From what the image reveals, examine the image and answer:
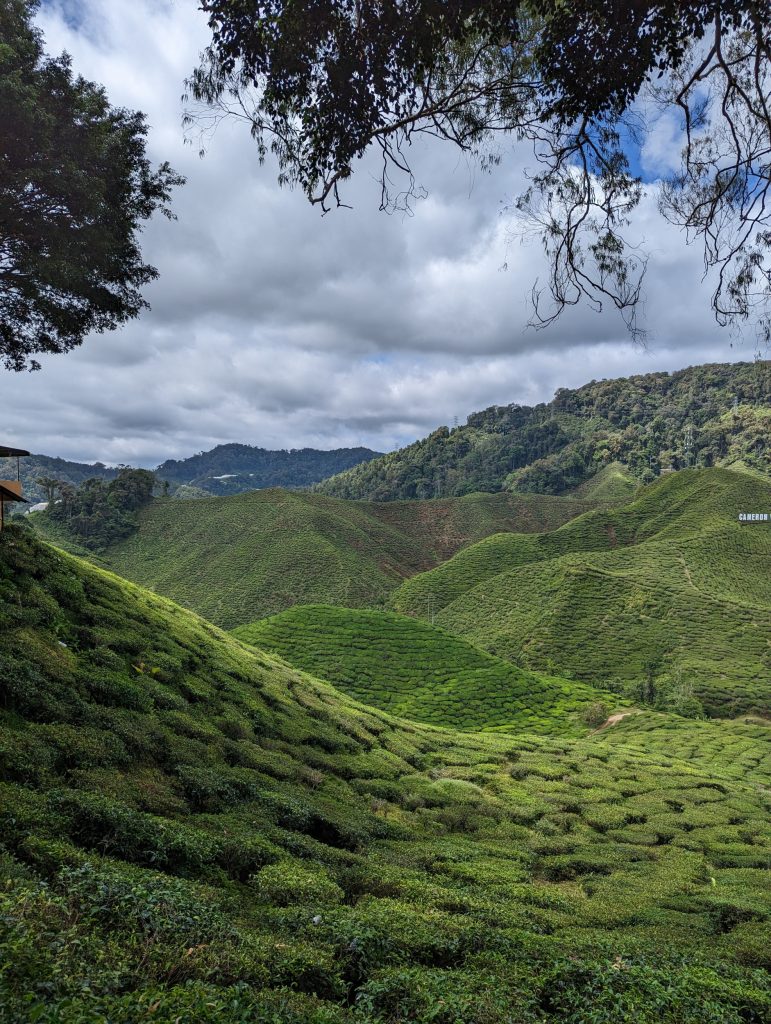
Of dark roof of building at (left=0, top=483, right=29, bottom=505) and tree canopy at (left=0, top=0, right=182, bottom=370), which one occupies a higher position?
tree canopy at (left=0, top=0, right=182, bottom=370)

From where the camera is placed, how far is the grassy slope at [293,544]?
290 feet

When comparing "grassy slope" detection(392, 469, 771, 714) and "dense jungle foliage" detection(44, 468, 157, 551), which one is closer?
"grassy slope" detection(392, 469, 771, 714)

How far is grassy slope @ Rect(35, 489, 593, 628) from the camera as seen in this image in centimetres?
8825

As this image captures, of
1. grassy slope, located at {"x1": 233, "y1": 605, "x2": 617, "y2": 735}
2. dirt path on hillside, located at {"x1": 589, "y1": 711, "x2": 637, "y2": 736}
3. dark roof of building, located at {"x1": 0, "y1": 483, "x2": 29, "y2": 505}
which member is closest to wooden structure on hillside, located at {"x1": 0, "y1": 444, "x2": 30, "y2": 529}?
dark roof of building, located at {"x1": 0, "y1": 483, "x2": 29, "y2": 505}

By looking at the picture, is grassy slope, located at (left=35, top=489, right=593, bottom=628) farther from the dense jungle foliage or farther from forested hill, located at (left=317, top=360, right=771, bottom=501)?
forested hill, located at (left=317, top=360, right=771, bottom=501)

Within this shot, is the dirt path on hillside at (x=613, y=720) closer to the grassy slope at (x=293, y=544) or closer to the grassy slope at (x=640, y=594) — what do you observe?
the grassy slope at (x=640, y=594)

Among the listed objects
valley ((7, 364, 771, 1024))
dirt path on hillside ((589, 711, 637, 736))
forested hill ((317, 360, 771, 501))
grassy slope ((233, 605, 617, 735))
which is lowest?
dirt path on hillside ((589, 711, 637, 736))

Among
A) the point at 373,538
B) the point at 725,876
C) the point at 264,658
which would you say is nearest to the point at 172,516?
the point at 373,538

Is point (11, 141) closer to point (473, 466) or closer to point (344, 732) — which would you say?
point (344, 732)

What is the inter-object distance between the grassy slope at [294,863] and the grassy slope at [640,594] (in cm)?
3764

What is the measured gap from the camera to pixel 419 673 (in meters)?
47.5

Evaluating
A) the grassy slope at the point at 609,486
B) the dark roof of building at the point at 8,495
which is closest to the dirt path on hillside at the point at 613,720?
the dark roof of building at the point at 8,495

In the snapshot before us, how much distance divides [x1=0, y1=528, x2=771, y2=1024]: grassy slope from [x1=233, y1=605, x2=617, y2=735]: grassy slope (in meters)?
20.7

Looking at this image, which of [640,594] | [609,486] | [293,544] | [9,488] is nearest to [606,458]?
[609,486]
